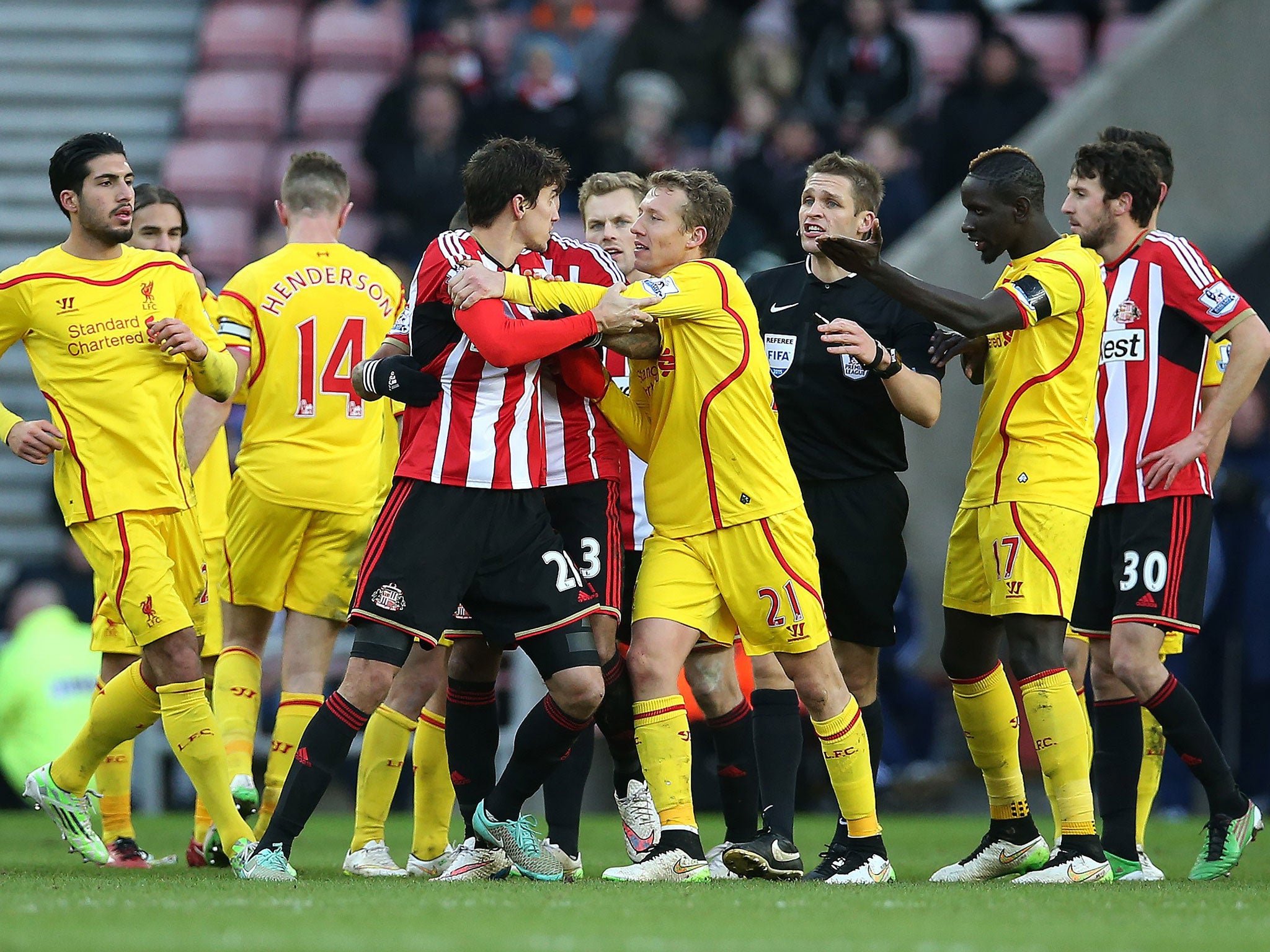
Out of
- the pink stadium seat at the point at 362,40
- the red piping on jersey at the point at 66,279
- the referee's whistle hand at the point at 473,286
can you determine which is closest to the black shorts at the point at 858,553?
the referee's whistle hand at the point at 473,286

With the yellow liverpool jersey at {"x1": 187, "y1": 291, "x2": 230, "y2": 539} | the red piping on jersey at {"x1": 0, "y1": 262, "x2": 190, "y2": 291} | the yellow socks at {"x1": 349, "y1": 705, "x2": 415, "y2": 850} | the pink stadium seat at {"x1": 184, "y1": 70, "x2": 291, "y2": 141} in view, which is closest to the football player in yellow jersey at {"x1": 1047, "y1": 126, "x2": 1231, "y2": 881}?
the yellow socks at {"x1": 349, "y1": 705, "x2": 415, "y2": 850}

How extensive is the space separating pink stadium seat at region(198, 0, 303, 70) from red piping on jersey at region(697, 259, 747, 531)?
430 inches

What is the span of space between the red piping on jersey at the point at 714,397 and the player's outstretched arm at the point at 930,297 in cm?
39

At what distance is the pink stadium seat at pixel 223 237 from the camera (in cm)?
1431

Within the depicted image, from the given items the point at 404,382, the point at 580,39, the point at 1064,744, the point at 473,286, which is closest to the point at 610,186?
the point at 473,286

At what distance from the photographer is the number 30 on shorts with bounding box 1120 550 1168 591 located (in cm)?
659

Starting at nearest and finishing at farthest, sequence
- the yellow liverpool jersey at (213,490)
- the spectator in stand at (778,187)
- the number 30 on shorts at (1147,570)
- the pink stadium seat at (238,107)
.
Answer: the number 30 on shorts at (1147,570) → the yellow liverpool jersey at (213,490) → the spectator in stand at (778,187) → the pink stadium seat at (238,107)

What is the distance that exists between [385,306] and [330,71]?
874 centimetres

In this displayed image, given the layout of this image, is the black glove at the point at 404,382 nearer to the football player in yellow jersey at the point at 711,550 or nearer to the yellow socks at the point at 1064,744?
the football player in yellow jersey at the point at 711,550

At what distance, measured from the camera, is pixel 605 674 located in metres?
6.57

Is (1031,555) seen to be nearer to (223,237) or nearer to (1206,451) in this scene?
(1206,451)

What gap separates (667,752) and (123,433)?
7.41 feet

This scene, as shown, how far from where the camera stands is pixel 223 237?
1456 cm

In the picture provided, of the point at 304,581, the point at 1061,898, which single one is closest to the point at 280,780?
the point at 304,581
